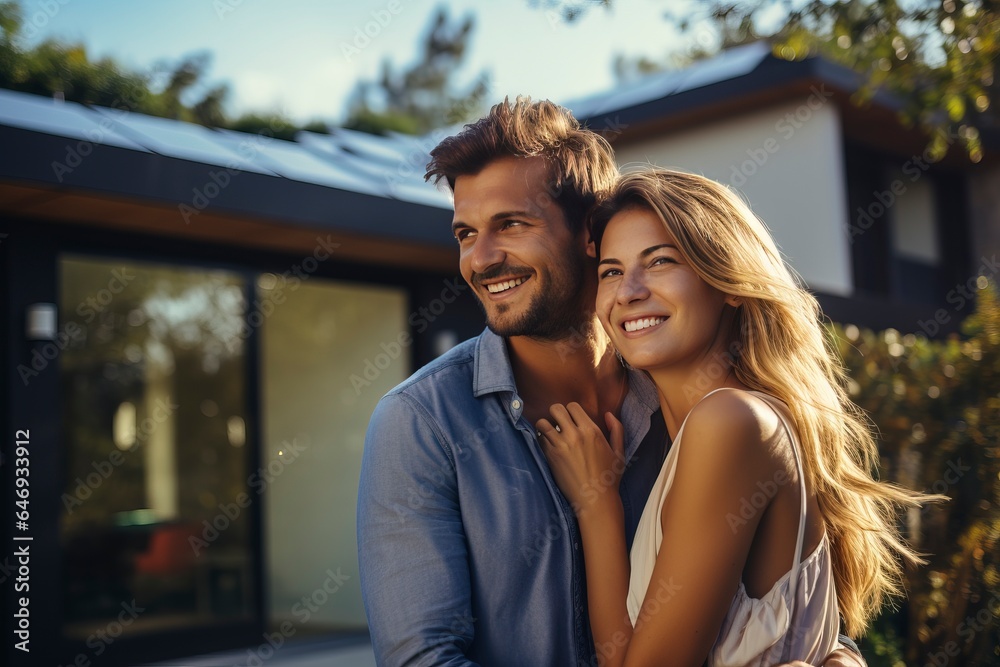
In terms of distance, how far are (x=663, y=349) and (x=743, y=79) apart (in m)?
9.29

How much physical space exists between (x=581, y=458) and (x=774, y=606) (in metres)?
0.60

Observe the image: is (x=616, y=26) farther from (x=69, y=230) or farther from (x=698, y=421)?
(x=698, y=421)

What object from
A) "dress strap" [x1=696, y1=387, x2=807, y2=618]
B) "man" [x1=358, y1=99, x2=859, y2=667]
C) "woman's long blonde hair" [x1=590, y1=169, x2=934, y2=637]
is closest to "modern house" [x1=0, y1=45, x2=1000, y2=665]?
"man" [x1=358, y1=99, x2=859, y2=667]

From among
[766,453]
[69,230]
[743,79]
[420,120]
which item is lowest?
[766,453]

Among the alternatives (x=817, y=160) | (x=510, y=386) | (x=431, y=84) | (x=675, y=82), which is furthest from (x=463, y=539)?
(x=431, y=84)

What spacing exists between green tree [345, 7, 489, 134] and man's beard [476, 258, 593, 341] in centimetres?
3548

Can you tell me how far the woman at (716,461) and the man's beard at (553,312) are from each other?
0.13m

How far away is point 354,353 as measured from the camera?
9.64 metres

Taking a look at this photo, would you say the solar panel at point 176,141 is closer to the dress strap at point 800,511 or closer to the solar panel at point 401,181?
the solar panel at point 401,181

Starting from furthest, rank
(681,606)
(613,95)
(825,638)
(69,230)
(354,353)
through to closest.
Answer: (613,95) → (354,353) → (69,230) → (825,638) → (681,606)

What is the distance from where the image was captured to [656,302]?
2459mm

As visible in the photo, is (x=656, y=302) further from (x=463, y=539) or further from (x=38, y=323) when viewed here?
(x=38, y=323)

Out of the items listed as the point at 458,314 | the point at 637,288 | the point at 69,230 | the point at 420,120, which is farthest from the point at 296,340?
the point at 420,120

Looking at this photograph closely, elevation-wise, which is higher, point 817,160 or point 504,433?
point 817,160
